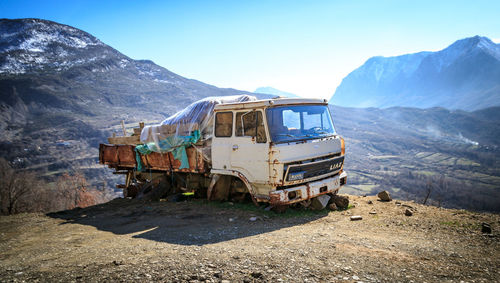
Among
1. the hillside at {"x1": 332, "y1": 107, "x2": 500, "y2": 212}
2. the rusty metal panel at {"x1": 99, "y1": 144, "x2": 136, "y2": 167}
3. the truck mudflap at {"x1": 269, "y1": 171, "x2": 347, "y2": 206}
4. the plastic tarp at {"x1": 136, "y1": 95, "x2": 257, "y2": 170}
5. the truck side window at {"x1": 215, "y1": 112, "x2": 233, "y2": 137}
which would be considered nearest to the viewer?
the truck mudflap at {"x1": 269, "y1": 171, "x2": 347, "y2": 206}

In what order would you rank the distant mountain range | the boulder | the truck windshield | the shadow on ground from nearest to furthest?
the shadow on ground < the truck windshield < the boulder < the distant mountain range

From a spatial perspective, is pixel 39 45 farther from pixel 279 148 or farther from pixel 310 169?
pixel 310 169

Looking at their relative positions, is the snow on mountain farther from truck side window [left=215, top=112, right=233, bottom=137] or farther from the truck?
truck side window [left=215, top=112, right=233, bottom=137]

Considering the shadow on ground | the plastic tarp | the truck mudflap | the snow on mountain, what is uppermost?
the snow on mountain

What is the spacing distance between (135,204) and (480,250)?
8.21 meters

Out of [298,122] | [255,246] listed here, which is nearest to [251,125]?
[298,122]

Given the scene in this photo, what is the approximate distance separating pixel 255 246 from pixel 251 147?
2425 millimetres

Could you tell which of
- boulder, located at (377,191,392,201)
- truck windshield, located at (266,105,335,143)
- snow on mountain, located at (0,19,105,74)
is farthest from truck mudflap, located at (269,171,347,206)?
snow on mountain, located at (0,19,105,74)

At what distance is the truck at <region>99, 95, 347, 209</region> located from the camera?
592cm

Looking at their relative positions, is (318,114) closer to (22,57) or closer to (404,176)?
(404,176)

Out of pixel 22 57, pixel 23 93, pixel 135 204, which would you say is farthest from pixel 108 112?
pixel 135 204

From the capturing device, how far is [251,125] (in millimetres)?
6262

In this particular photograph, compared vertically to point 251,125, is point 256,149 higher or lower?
lower

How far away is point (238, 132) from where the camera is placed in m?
6.52
